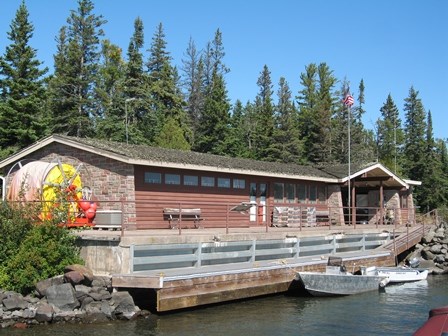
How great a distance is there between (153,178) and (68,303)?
307 inches

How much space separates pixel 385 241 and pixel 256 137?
29104mm

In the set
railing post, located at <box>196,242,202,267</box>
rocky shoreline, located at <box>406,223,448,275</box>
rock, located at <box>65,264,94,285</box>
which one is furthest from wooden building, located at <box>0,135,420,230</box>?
rocky shoreline, located at <box>406,223,448,275</box>

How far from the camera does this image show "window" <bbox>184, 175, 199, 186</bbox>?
22609 mm

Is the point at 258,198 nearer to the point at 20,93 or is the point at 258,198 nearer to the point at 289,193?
the point at 289,193

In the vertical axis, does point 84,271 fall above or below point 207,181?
below

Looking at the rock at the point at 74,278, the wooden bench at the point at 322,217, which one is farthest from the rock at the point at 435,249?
the rock at the point at 74,278

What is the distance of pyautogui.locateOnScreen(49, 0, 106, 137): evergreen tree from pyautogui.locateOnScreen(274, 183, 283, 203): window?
2182 cm

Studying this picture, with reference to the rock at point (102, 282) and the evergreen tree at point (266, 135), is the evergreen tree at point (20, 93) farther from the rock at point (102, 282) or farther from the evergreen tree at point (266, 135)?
the evergreen tree at point (266, 135)

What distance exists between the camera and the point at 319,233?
22531mm

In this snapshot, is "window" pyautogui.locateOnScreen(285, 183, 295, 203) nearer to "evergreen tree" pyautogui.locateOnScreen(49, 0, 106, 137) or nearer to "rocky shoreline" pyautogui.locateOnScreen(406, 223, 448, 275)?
"rocky shoreline" pyautogui.locateOnScreen(406, 223, 448, 275)

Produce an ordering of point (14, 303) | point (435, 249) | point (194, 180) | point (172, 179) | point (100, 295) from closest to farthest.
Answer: point (14, 303) → point (100, 295) → point (172, 179) → point (194, 180) → point (435, 249)

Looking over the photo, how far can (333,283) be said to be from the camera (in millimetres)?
18453

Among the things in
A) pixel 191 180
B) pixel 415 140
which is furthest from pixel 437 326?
pixel 415 140

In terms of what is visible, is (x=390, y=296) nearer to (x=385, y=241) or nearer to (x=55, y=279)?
(x=385, y=241)
